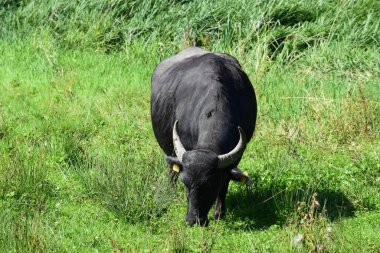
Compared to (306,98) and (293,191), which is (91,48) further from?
(293,191)

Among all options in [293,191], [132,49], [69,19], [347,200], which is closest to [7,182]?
[293,191]

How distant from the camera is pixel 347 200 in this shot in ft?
26.1

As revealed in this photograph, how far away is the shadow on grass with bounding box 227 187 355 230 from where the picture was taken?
7504 millimetres

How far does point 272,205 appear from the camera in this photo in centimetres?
779

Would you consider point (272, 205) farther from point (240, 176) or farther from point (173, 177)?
point (173, 177)

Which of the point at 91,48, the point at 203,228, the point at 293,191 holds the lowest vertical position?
the point at 91,48

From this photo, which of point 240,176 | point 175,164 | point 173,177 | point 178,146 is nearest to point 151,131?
point 173,177

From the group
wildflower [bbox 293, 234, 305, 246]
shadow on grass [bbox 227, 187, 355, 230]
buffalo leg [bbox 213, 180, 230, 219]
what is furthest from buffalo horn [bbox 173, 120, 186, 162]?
wildflower [bbox 293, 234, 305, 246]

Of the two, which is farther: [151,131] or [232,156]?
[151,131]

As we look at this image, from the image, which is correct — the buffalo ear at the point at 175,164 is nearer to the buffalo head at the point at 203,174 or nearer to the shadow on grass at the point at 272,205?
the buffalo head at the point at 203,174

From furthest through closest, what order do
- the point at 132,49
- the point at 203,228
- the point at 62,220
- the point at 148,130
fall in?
the point at 132,49 → the point at 148,130 → the point at 62,220 → the point at 203,228

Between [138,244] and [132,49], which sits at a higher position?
[138,244]

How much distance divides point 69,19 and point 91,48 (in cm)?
87

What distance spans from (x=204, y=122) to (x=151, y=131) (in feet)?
7.93
